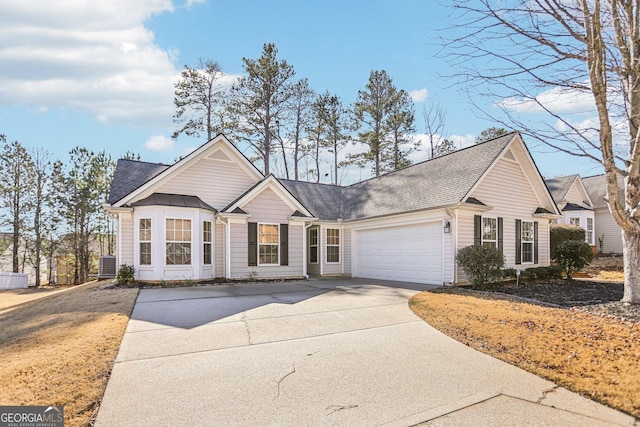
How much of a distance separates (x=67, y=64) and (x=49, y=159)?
13.2 metres

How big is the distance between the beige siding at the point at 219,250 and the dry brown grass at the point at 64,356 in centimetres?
613

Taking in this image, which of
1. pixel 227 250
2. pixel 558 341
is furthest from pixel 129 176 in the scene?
pixel 558 341

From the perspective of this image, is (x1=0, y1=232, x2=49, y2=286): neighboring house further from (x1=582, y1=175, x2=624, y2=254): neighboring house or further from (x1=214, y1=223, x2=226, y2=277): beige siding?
(x1=582, y1=175, x2=624, y2=254): neighboring house

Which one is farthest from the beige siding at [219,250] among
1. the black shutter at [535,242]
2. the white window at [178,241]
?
the black shutter at [535,242]

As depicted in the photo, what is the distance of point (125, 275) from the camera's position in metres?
12.6

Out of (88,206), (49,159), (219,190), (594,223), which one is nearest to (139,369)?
(219,190)

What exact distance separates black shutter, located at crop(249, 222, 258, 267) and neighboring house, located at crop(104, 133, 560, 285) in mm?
41

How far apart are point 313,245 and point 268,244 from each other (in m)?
3.20

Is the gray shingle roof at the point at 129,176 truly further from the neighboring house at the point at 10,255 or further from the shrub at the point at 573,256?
the shrub at the point at 573,256

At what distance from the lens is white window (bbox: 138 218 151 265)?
12961 mm

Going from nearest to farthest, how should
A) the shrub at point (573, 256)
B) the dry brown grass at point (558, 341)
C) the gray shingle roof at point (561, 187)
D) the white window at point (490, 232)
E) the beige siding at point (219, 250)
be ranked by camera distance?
1. the dry brown grass at point (558, 341)
2. the white window at point (490, 232)
3. the shrub at point (573, 256)
4. the beige siding at point (219, 250)
5. the gray shingle roof at point (561, 187)

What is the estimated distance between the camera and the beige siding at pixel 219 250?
574 inches

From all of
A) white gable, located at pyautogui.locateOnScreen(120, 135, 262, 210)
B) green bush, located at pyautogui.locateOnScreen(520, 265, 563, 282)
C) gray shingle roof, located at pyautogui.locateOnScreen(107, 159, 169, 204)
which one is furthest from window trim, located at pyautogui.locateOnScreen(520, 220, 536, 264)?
gray shingle roof, located at pyautogui.locateOnScreen(107, 159, 169, 204)

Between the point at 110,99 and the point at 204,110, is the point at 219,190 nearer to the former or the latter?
the point at 110,99
